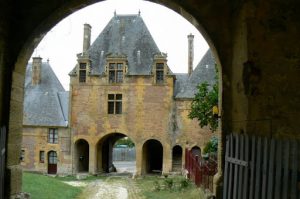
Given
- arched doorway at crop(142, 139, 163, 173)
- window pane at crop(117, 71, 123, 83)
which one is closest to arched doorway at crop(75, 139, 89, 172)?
arched doorway at crop(142, 139, 163, 173)

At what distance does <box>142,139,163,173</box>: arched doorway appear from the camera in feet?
101

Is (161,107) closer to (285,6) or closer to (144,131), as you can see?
(144,131)

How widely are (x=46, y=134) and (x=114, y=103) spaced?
5.63m

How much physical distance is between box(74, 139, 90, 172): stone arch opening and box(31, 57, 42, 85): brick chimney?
6106 mm

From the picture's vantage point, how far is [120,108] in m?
30.5

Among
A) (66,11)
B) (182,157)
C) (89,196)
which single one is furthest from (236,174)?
(182,157)

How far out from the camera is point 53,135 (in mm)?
31281

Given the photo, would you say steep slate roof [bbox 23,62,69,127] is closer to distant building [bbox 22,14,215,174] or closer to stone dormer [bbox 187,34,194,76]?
distant building [bbox 22,14,215,174]

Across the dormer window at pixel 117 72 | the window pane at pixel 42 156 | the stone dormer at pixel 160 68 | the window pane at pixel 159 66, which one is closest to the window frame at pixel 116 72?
the dormer window at pixel 117 72

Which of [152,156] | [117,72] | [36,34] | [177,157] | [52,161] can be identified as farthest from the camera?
[152,156]

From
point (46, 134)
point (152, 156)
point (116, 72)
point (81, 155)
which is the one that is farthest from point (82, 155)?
point (116, 72)

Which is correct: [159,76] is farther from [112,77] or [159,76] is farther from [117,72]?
[112,77]

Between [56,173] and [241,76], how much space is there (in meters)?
27.2

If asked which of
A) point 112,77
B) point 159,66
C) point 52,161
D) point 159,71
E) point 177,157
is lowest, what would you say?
point 52,161
